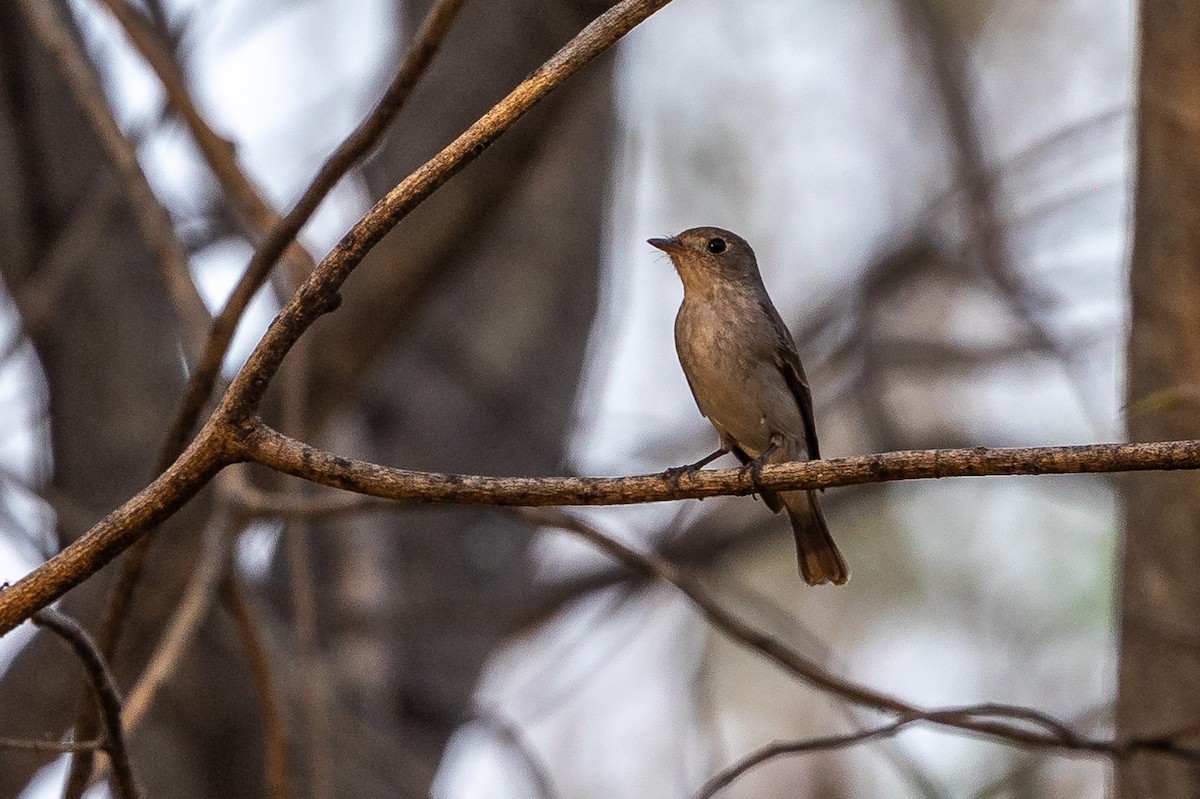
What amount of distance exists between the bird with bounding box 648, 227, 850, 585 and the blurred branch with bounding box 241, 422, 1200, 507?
233cm

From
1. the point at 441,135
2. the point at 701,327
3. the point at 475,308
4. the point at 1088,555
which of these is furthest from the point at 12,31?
the point at 1088,555

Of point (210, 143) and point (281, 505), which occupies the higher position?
point (210, 143)

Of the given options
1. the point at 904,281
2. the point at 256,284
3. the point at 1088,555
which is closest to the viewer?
the point at 256,284

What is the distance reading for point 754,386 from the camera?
4.36 meters

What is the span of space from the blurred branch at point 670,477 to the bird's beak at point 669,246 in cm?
270

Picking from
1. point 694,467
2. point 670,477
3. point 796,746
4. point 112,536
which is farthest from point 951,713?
point 112,536

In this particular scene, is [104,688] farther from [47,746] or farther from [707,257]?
[707,257]

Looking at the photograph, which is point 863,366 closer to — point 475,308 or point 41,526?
point 475,308

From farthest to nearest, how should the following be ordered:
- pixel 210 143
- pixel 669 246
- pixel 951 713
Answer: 1. pixel 669 246
2. pixel 210 143
3. pixel 951 713

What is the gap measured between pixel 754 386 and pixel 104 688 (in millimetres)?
2496

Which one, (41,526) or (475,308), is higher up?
(475,308)

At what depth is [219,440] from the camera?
6.23 ft

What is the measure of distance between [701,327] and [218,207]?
224 centimetres

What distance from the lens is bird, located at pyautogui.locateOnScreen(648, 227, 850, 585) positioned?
436 cm
